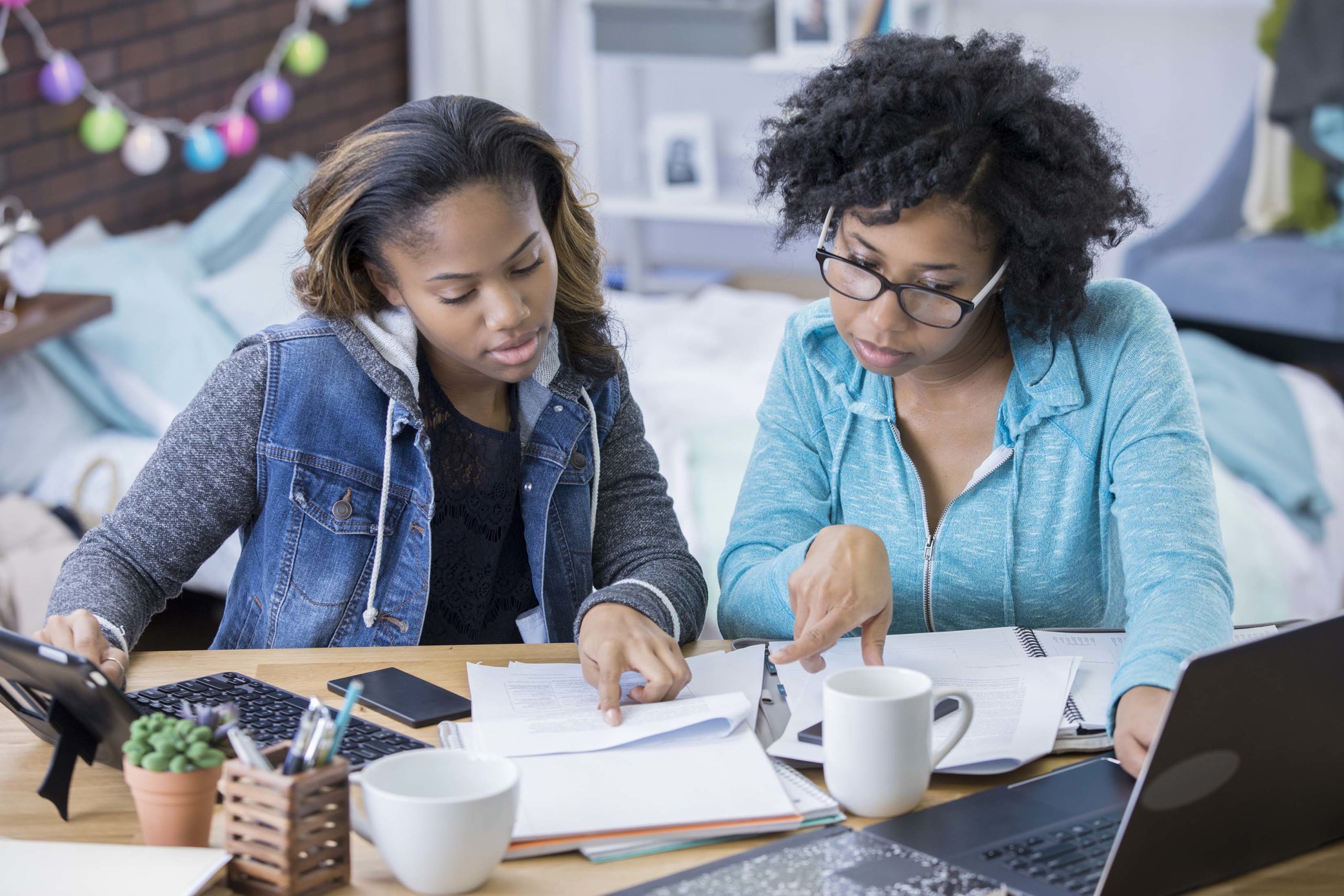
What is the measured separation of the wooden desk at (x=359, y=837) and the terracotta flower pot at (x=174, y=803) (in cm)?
3

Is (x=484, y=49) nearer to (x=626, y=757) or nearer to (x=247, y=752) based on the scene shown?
(x=626, y=757)

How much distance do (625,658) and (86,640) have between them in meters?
0.44

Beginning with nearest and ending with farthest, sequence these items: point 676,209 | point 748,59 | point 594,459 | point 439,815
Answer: point 439,815 → point 594,459 → point 748,59 → point 676,209

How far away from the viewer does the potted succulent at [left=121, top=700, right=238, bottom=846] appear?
0.86 meters

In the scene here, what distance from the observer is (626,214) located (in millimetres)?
4035

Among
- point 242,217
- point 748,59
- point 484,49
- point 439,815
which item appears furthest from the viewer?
point 484,49

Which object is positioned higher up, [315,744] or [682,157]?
[315,744]

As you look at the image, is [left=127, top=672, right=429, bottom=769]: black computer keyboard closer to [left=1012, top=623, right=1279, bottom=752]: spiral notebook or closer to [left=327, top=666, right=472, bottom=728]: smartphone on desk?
[left=327, top=666, right=472, bottom=728]: smartphone on desk

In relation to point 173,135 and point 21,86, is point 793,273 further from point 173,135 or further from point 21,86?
→ point 21,86

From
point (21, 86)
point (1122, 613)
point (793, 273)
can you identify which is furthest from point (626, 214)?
point (1122, 613)

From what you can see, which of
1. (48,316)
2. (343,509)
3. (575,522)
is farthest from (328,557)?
(48,316)

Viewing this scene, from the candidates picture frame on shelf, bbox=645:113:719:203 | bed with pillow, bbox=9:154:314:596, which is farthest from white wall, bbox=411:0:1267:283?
bed with pillow, bbox=9:154:314:596

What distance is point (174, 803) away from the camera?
861 millimetres

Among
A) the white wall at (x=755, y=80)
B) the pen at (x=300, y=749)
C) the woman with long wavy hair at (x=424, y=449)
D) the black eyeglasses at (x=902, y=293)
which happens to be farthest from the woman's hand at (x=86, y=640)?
the white wall at (x=755, y=80)
